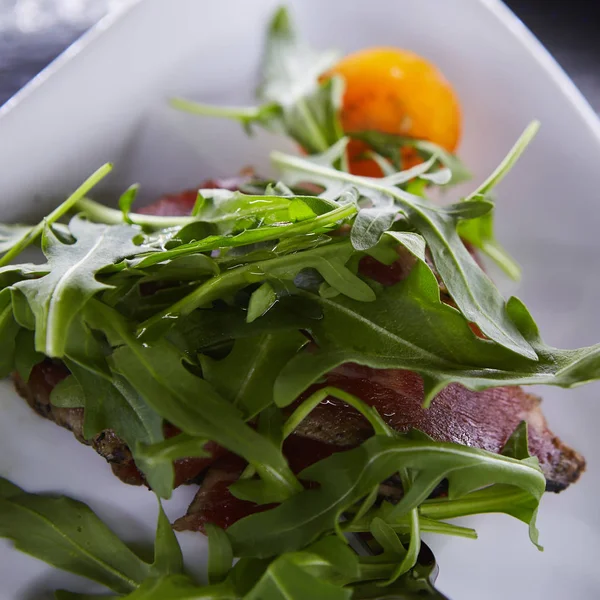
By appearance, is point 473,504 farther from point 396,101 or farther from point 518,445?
point 396,101

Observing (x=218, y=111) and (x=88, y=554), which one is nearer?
(x=88, y=554)

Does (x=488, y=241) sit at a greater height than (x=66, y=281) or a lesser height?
lesser

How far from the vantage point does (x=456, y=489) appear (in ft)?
2.98

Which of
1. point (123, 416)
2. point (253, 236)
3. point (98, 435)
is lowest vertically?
point (98, 435)

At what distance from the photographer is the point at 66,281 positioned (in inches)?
34.6

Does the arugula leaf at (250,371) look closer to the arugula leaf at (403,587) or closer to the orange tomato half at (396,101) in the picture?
the arugula leaf at (403,587)

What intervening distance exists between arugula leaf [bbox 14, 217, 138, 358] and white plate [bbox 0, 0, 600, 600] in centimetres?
34

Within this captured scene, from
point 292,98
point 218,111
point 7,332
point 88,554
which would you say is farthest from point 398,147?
point 88,554

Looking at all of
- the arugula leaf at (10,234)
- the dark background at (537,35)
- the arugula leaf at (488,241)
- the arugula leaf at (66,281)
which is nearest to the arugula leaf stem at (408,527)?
the arugula leaf at (66,281)

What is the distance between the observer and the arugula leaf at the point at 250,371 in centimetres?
92

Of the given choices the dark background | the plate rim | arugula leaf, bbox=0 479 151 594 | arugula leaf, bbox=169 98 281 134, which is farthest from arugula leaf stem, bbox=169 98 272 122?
arugula leaf, bbox=0 479 151 594

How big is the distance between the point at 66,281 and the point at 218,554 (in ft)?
1.36

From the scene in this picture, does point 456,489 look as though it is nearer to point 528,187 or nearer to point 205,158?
point 528,187

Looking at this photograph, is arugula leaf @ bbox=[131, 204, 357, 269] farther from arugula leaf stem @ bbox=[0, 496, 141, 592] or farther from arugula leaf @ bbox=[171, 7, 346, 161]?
arugula leaf @ bbox=[171, 7, 346, 161]
